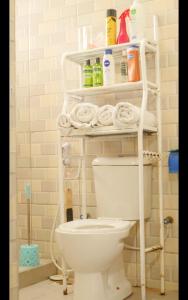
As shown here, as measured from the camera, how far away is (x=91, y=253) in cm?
222

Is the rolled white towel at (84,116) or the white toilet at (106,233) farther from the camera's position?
the rolled white towel at (84,116)

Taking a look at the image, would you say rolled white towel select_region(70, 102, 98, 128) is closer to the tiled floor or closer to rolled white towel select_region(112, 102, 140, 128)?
rolled white towel select_region(112, 102, 140, 128)

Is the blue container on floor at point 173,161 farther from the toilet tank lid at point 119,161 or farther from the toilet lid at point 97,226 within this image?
the toilet lid at point 97,226

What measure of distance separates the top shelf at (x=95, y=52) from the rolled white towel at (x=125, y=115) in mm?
434

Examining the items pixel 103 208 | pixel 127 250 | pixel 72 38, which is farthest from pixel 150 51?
pixel 127 250

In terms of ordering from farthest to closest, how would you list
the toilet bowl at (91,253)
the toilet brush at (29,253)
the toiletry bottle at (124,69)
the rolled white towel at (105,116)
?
1. the toilet brush at (29,253)
2. the toiletry bottle at (124,69)
3. the rolled white towel at (105,116)
4. the toilet bowl at (91,253)

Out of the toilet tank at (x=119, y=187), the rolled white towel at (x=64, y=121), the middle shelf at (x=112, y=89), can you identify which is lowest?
the toilet tank at (x=119, y=187)

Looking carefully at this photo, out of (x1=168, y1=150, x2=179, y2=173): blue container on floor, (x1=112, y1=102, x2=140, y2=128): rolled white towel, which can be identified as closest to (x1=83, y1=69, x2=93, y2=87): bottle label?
(x1=112, y1=102, x2=140, y2=128): rolled white towel

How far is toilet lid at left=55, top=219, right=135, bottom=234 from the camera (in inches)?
89.3

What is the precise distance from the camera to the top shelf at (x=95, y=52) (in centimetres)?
265

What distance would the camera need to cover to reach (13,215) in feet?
3.56

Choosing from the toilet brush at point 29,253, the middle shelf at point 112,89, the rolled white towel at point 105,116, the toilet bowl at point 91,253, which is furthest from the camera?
the toilet brush at point 29,253

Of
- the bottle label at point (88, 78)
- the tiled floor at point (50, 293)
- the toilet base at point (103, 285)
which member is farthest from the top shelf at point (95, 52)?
the tiled floor at point (50, 293)
